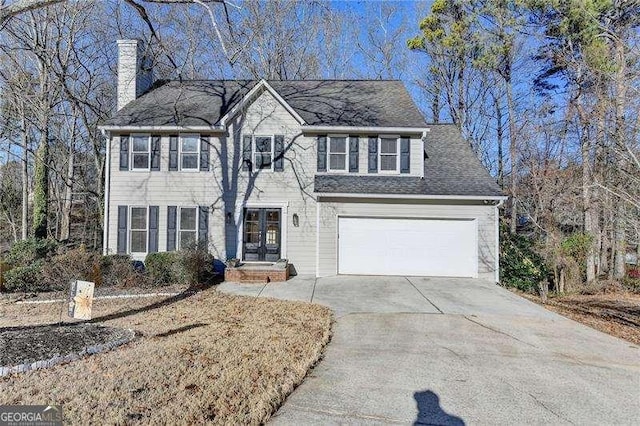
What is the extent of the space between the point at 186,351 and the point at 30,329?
9.43 feet

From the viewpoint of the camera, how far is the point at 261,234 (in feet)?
43.4

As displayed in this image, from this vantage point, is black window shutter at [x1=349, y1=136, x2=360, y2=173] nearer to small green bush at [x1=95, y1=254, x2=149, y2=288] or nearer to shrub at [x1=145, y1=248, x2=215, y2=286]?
shrub at [x1=145, y1=248, x2=215, y2=286]

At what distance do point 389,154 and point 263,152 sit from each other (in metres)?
4.38

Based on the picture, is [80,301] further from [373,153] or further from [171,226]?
[373,153]

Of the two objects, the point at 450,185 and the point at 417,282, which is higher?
the point at 450,185

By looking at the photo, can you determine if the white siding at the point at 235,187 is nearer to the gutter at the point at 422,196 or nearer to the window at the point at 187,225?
the window at the point at 187,225

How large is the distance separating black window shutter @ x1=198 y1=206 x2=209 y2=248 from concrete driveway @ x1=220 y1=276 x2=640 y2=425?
577 cm

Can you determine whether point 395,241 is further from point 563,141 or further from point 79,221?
point 79,221

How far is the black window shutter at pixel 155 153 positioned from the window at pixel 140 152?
0.13 m

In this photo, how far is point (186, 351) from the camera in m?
5.29

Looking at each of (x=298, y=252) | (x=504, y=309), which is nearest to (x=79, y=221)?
(x=298, y=252)

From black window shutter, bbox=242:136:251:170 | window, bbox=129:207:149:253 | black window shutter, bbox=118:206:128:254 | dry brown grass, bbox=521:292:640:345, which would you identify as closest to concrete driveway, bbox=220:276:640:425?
dry brown grass, bbox=521:292:640:345

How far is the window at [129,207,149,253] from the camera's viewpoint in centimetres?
1309

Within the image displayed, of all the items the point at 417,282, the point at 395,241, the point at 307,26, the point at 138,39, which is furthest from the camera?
the point at 307,26
